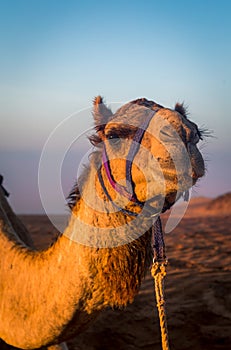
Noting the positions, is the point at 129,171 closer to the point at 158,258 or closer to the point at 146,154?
the point at 146,154

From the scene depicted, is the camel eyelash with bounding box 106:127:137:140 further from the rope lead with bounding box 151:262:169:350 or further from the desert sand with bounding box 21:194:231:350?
the desert sand with bounding box 21:194:231:350

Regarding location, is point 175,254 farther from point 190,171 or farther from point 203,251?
point 190,171

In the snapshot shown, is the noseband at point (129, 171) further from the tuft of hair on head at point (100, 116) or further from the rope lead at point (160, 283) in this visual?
the rope lead at point (160, 283)

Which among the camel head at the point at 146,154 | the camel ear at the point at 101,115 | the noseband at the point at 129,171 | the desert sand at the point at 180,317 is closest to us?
the camel head at the point at 146,154

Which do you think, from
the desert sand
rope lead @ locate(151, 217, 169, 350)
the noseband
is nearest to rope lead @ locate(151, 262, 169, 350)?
rope lead @ locate(151, 217, 169, 350)

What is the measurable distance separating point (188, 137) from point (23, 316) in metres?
1.55

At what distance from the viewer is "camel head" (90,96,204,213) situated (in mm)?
2031

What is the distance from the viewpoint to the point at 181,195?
7.19 ft

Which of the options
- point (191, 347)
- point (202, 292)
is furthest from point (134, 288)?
point (202, 292)

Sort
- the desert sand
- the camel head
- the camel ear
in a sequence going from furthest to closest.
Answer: the desert sand, the camel ear, the camel head

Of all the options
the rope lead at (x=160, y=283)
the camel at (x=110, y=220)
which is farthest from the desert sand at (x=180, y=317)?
the rope lead at (x=160, y=283)

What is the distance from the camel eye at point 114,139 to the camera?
2252mm

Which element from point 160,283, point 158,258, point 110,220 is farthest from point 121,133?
point 160,283

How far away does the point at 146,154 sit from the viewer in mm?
2127
